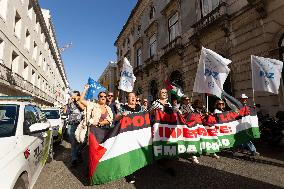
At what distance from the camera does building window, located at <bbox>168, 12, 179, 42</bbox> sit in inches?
690

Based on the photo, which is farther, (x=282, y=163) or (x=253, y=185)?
(x=282, y=163)

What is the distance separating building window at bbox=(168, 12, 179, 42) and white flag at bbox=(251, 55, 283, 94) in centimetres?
1111

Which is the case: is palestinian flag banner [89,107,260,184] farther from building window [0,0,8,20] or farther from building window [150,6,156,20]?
building window [150,6,156,20]

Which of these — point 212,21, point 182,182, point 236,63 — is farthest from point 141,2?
point 182,182

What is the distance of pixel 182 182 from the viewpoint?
443cm

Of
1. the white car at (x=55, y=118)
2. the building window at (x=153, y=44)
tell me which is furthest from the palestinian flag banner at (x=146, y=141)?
the building window at (x=153, y=44)

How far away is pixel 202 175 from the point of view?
15.9 ft

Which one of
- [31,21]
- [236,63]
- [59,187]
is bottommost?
[59,187]

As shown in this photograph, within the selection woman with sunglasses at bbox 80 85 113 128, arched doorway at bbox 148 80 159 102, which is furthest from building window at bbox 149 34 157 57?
woman with sunglasses at bbox 80 85 113 128

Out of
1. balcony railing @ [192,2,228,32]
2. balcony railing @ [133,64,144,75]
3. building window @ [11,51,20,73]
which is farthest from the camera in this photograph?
balcony railing @ [133,64,144,75]

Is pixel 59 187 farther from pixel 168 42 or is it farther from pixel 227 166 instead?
pixel 168 42

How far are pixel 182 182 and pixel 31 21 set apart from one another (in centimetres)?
2418

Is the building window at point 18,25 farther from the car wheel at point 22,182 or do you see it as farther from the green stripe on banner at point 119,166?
the car wheel at point 22,182

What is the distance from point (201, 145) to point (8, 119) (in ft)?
13.9
